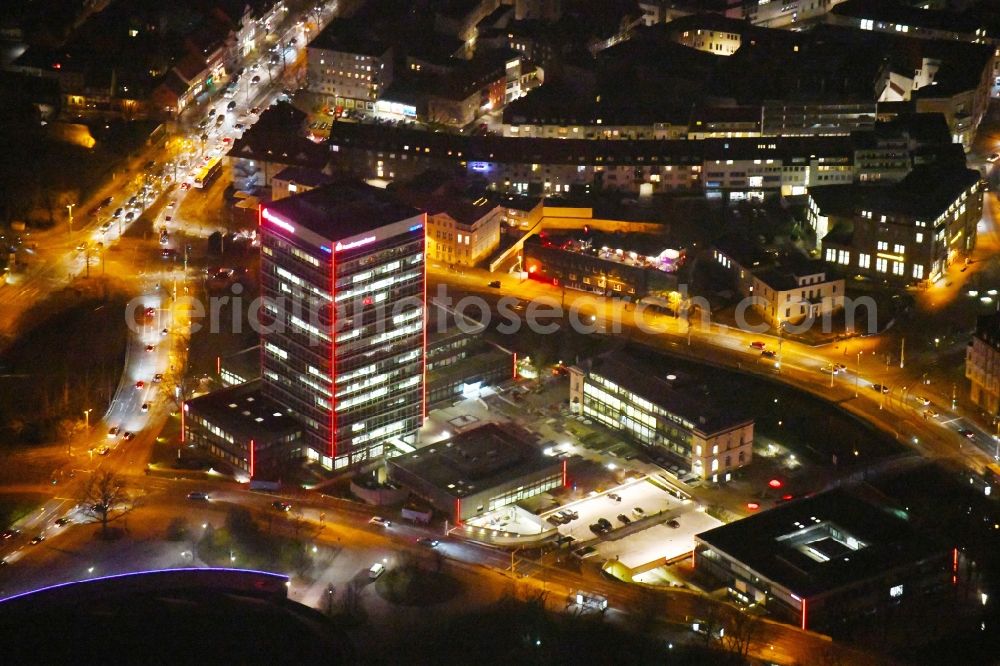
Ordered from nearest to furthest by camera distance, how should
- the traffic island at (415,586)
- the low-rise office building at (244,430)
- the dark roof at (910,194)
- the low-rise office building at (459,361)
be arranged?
1. the traffic island at (415,586)
2. the low-rise office building at (244,430)
3. the low-rise office building at (459,361)
4. the dark roof at (910,194)

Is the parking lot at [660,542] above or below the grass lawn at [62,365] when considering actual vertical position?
below

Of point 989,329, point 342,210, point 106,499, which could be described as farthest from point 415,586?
point 989,329

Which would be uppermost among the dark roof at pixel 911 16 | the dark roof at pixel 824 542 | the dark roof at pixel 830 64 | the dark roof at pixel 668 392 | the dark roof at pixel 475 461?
the dark roof at pixel 911 16

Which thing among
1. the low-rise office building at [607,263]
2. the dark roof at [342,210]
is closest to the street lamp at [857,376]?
the low-rise office building at [607,263]

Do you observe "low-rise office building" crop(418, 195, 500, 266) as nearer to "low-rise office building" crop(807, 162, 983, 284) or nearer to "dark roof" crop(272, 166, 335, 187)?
"dark roof" crop(272, 166, 335, 187)

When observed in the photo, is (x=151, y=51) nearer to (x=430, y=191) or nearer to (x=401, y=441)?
(x=430, y=191)

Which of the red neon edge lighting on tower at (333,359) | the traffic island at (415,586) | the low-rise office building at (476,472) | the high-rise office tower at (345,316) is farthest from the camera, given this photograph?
the high-rise office tower at (345,316)

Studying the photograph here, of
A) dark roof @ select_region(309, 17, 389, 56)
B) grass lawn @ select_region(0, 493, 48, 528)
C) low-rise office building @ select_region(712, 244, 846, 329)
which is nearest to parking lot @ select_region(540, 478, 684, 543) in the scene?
low-rise office building @ select_region(712, 244, 846, 329)

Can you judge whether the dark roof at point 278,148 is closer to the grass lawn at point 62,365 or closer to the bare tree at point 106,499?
the grass lawn at point 62,365
